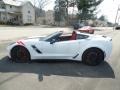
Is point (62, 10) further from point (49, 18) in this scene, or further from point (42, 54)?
point (42, 54)

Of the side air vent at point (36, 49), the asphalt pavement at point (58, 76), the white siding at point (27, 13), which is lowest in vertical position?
the asphalt pavement at point (58, 76)

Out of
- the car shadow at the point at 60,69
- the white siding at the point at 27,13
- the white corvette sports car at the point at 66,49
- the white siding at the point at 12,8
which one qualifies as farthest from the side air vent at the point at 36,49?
the white siding at the point at 27,13

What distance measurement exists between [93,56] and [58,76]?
1995 mm

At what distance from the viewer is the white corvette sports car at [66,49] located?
24.2 feet

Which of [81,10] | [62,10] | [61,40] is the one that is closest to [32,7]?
[62,10]

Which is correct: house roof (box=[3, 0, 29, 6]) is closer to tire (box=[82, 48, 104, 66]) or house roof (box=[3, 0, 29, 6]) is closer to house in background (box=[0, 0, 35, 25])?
house in background (box=[0, 0, 35, 25])

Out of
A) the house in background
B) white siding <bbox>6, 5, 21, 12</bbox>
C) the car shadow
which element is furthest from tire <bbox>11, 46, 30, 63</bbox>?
white siding <bbox>6, 5, 21, 12</bbox>

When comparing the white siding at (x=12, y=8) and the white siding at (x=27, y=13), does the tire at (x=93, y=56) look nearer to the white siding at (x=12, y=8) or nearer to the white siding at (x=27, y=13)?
the white siding at (x=12, y=8)

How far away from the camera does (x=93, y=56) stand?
7371 millimetres

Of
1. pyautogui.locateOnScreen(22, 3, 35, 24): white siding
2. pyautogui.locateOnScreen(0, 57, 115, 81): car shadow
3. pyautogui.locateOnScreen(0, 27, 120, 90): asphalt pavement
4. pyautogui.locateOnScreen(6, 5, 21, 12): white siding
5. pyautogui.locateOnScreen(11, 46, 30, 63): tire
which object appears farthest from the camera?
pyautogui.locateOnScreen(22, 3, 35, 24): white siding

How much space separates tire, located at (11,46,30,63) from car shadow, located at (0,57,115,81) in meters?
0.30

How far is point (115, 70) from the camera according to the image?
690cm

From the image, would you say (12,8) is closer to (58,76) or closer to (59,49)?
(59,49)

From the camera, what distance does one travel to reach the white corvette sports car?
7.39 metres
